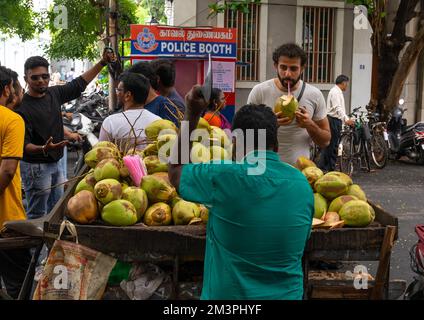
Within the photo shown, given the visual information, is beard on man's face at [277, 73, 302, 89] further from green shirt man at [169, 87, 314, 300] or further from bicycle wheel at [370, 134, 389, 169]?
bicycle wheel at [370, 134, 389, 169]

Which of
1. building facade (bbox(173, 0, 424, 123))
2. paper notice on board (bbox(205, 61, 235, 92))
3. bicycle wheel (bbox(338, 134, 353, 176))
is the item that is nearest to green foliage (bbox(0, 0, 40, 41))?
building facade (bbox(173, 0, 424, 123))

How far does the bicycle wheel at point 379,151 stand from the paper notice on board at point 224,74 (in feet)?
10.4

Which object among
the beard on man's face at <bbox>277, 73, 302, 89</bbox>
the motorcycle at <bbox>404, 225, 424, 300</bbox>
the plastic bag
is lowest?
the motorcycle at <bbox>404, 225, 424, 300</bbox>

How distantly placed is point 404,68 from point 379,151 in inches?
77.6

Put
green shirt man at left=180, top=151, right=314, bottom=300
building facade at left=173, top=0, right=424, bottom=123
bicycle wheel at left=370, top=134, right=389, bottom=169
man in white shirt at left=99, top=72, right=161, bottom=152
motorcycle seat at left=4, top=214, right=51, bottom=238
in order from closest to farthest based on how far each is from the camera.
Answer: green shirt man at left=180, top=151, right=314, bottom=300, motorcycle seat at left=4, top=214, right=51, bottom=238, man in white shirt at left=99, top=72, right=161, bottom=152, bicycle wheel at left=370, top=134, right=389, bottom=169, building facade at left=173, top=0, right=424, bottom=123

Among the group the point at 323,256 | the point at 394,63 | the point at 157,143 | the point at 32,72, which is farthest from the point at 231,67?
the point at 323,256

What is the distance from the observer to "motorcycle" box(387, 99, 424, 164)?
1277 cm

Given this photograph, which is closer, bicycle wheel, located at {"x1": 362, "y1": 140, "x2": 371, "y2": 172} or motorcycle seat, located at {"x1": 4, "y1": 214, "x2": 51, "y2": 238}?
motorcycle seat, located at {"x1": 4, "y1": 214, "x2": 51, "y2": 238}

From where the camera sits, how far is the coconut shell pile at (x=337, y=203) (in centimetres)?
308

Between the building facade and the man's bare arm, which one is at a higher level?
the building facade

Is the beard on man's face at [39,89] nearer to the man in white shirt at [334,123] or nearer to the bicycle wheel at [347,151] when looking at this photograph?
Result: the man in white shirt at [334,123]

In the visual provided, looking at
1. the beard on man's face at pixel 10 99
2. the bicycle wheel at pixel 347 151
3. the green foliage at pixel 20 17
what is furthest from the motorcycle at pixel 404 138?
the green foliage at pixel 20 17

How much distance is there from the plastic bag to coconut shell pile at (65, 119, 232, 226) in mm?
222
